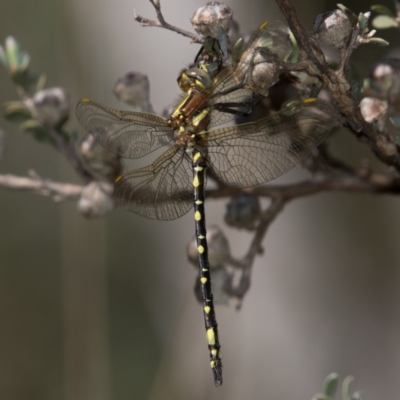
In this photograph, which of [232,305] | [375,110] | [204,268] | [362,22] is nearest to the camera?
[362,22]

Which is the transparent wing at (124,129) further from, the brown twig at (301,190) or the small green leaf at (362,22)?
the small green leaf at (362,22)

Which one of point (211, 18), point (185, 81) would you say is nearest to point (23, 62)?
point (185, 81)

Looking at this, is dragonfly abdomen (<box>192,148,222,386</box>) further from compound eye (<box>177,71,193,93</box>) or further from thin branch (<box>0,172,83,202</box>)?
thin branch (<box>0,172,83,202</box>)

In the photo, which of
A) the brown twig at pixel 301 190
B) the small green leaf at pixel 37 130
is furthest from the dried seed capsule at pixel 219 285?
the small green leaf at pixel 37 130

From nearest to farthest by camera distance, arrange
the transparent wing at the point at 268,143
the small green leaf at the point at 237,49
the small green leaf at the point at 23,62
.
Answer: the small green leaf at the point at 237,49 → the transparent wing at the point at 268,143 → the small green leaf at the point at 23,62

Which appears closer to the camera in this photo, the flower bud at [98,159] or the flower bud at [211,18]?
the flower bud at [211,18]

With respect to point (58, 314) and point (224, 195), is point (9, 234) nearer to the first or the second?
point (58, 314)

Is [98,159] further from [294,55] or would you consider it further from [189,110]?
[294,55]
